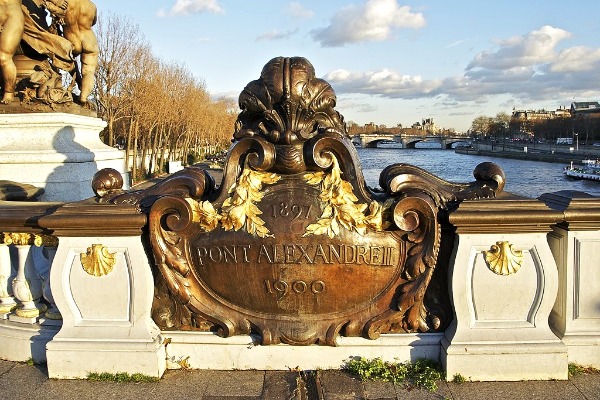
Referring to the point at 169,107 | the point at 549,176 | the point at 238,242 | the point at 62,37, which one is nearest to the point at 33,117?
the point at 62,37

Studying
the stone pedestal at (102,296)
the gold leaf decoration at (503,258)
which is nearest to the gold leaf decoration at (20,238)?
the stone pedestal at (102,296)

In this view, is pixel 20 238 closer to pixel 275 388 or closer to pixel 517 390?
pixel 275 388

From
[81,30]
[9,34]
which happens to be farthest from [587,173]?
[9,34]

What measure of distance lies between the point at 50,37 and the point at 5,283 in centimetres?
472

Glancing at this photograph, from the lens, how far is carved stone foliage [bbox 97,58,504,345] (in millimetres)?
3621

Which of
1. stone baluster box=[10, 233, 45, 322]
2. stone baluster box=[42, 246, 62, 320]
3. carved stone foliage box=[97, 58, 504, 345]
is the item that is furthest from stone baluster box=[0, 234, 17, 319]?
carved stone foliage box=[97, 58, 504, 345]

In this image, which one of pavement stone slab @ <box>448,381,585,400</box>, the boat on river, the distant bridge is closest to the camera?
→ pavement stone slab @ <box>448,381,585,400</box>

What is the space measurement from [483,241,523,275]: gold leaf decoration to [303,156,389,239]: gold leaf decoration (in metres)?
0.73

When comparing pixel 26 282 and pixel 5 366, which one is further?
pixel 26 282

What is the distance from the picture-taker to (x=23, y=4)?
7.59 metres

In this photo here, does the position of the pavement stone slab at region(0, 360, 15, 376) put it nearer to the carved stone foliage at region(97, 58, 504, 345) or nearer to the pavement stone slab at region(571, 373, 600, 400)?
the carved stone foliage at region(97, 58, 504, 345)

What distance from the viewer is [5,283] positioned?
4.14 meters

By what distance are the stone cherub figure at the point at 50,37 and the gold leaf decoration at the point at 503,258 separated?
6506mm

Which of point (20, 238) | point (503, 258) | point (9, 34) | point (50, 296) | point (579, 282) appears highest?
point (9, 34)
